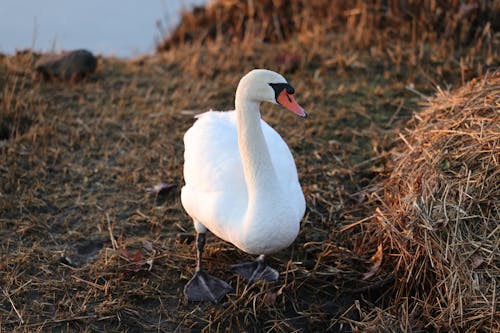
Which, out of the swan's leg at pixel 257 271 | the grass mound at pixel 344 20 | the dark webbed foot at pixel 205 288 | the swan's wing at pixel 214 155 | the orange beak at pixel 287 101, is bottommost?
the swan's leg at pixel 257 271

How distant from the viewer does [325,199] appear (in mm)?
4910

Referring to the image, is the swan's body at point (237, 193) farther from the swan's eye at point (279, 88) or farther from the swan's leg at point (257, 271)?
the swan's leg at point (257, 271)

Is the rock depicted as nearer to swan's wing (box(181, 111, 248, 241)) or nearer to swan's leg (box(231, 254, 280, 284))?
swan's wing (box(181, 111, 248, 241))

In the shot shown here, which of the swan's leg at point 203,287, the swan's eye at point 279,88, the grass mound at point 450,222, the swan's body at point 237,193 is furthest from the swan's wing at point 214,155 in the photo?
the grass mound at point 450,222

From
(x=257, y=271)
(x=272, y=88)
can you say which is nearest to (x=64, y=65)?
(x=257, y=271)

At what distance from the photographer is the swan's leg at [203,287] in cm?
397

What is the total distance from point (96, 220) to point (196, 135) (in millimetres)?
999

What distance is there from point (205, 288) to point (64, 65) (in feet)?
11.6

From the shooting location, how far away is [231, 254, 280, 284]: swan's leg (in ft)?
13.6

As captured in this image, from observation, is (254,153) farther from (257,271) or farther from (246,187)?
(257,271)

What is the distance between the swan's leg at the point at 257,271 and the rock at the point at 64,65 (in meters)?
3.23

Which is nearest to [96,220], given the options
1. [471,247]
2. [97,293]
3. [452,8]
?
[97,293]

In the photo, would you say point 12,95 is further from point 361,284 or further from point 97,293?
point 361,284

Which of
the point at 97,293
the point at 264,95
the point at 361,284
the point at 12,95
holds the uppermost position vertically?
the point at 264,95
